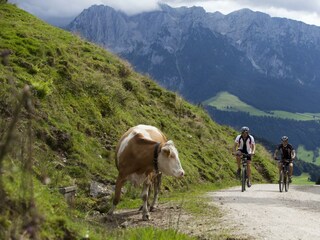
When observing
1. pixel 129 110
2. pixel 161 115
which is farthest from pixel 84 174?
pixel 161 115

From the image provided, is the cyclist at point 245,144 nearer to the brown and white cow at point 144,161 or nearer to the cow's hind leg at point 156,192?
the cow's hind leg at point 156,192

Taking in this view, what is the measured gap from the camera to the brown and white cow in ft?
39.8

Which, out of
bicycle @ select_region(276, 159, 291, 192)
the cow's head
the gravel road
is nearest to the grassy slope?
the cow's head

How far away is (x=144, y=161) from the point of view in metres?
12.4

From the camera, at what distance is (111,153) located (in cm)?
1914

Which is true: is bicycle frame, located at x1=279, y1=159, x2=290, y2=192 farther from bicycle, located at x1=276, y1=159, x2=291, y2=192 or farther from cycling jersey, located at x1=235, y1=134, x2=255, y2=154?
cycling jersey, located at x1=235, y1=134, x2=255, y2=154

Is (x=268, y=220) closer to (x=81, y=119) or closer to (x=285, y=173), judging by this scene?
(x=81, y=119)

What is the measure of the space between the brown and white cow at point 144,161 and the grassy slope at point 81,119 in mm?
1700

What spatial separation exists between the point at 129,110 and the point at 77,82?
432cm

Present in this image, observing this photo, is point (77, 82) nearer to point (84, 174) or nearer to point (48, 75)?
point (48, 75)

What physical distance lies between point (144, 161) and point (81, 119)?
8463mm

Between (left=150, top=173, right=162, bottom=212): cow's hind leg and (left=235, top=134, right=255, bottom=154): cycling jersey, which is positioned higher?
(left=235, top=134, right=255, bottom=154): cycling jersey

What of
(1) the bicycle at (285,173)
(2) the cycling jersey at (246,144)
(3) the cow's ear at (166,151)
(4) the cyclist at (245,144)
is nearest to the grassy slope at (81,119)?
(3) the cow's ear at (166,151)

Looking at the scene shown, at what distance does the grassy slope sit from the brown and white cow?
5.58 ft
